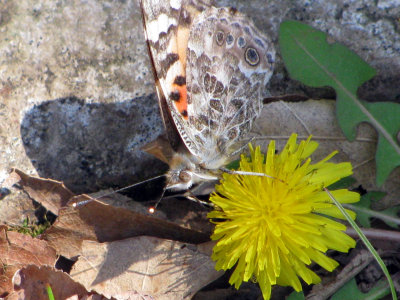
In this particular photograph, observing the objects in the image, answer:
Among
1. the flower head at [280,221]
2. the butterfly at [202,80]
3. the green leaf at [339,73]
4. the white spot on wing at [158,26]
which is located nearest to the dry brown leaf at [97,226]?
the butterfly at [202,80]

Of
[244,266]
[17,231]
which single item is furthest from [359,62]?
[17,231]

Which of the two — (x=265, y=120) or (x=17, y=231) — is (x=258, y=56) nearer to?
(x=265, y=120)

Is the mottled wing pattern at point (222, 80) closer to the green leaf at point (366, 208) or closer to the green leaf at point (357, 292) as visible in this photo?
the green leaf at point (366, 208)

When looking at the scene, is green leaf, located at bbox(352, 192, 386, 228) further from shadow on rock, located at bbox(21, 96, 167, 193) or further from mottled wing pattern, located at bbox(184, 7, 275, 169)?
shadow on rock, located at bbox(21, 96, 167, 193)

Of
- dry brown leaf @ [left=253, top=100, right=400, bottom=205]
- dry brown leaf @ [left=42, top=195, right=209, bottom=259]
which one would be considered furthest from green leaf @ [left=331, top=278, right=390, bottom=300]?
dry brown leaf @ [left=42, top=195, right=209, bottom=259]

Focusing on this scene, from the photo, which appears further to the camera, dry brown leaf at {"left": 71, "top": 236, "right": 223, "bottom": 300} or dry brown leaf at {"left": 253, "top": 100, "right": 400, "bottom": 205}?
dry brown leaf at {"left": 253, "top": 100, "right": 400, "bottom": 205}

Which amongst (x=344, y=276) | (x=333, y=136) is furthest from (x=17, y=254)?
(x=333, y=136)

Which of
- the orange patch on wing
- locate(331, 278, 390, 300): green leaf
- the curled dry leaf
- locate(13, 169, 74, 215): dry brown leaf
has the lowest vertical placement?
locate(331, 278, 390, 300): green leaf
